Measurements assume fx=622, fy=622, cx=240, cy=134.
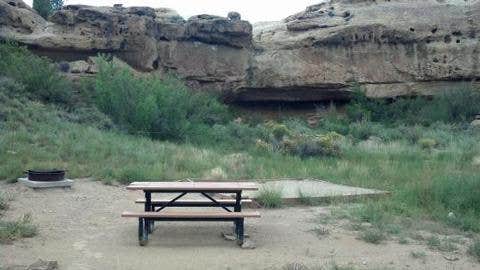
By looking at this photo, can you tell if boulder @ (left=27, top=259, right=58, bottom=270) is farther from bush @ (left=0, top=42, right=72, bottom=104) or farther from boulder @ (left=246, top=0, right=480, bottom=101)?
boulder @ (left=246, top=0, right=480, bottom=101)

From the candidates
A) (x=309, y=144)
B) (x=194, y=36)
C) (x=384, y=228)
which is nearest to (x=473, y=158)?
(x=309, y=144)

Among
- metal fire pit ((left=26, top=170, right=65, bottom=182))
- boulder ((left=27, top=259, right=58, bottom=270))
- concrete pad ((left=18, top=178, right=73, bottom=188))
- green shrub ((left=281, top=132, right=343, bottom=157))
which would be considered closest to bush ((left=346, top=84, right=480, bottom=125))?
green shrub ((left=281, top=132, right=343, bottom=157))

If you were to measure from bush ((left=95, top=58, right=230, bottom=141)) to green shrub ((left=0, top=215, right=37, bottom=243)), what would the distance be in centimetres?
1181

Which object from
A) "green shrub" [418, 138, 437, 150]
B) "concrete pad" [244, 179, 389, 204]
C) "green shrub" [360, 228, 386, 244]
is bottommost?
"green shrub" [418, 138, 437, 150]

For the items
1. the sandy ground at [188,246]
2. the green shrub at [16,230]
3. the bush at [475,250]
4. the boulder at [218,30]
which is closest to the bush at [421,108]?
the boulder at [218,30]

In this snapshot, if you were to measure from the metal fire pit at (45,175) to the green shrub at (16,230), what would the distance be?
9.47 feet

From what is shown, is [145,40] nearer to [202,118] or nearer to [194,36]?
[194,36]

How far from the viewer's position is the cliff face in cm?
2642

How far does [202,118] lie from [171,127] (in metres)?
3.21

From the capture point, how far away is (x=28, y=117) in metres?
17.5

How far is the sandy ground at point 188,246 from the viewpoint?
6488mm

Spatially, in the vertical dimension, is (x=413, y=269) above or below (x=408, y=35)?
below

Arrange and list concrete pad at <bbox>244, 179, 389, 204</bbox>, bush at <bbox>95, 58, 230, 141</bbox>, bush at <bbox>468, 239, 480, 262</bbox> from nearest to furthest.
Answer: bush at <bbox>468, 239, 480, 262</bbox> < concrete pad at <bbox>244, 179, 389, 204</bbox> < bush at <bbox>95, 58, 230, 141</bbox>

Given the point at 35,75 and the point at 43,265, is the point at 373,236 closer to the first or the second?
the point at 43,265
